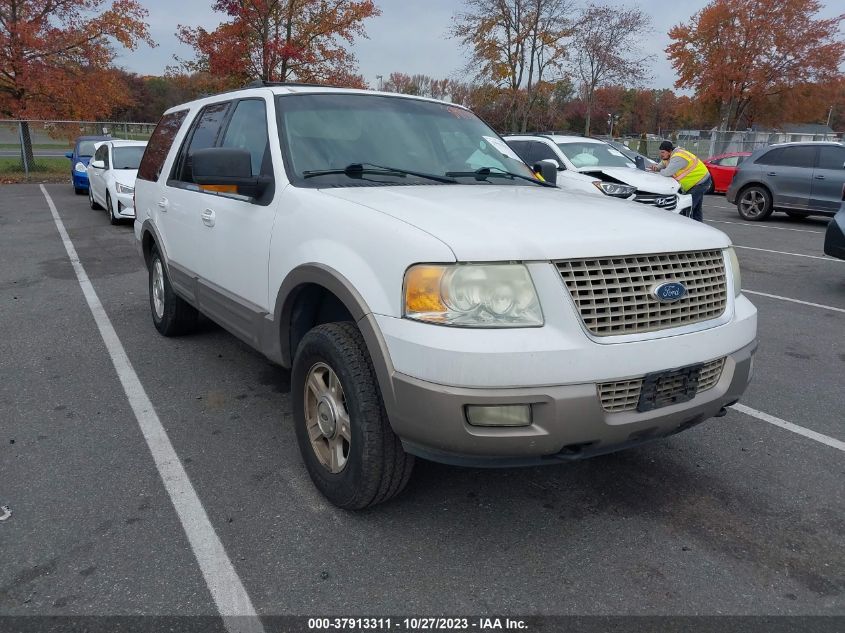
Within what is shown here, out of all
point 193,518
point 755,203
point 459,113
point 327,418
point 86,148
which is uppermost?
point 459,113

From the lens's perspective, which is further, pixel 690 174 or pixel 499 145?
pixel 690 174

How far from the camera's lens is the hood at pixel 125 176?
12.0 metres

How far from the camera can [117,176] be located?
12.1 meters

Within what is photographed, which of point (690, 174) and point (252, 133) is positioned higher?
point (252, 133)

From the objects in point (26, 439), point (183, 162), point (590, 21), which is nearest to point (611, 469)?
point (26, 439)

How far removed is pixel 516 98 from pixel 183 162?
26.0 metres

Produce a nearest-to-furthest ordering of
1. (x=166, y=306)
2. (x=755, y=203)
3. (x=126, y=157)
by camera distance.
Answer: (x=166, y=306) < (x=126, y=157) < (x=755, y=203)

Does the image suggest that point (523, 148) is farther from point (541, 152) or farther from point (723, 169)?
point (723, 169)

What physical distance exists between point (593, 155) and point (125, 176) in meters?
8.54

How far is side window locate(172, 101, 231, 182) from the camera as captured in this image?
170 inches

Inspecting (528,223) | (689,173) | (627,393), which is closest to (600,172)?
(689,173)

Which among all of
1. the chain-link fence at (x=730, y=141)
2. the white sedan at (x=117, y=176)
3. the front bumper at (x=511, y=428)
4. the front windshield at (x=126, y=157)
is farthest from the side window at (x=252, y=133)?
the chain-link fence at (x=730, y=141)

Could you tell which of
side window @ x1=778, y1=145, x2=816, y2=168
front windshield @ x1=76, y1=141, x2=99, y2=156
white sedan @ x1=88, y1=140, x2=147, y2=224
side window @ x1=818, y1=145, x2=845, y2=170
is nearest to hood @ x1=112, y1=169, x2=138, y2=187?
white sedan @ x1=88, y1=140, x2=147, y2=224

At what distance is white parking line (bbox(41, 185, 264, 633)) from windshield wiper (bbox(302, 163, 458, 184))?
1639mm
